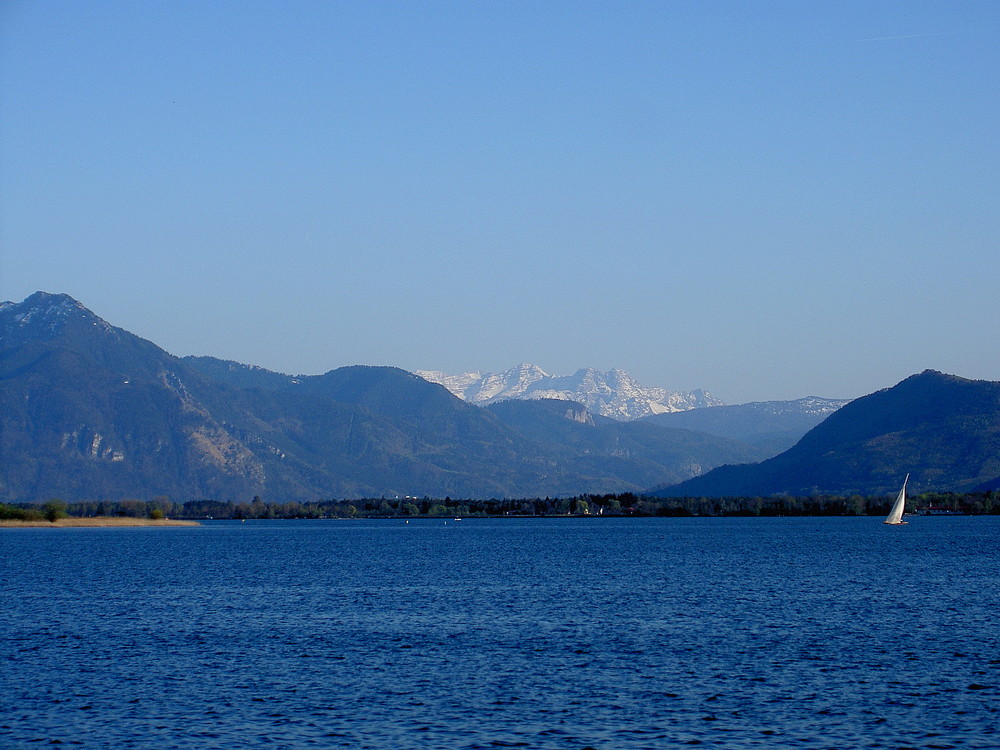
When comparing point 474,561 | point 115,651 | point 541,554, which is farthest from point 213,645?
point 541,554

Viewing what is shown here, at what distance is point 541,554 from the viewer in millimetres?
145250

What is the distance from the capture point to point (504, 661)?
5256cm

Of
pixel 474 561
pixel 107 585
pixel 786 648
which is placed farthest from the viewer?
pixel 474 561

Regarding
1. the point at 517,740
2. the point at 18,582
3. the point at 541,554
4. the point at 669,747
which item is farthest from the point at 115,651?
the point at 541,554

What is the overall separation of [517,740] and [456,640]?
22.2 meters

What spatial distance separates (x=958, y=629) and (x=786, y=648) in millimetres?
12534

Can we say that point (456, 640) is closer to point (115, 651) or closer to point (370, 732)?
point (115, 651)

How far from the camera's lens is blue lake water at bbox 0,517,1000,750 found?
3925cm

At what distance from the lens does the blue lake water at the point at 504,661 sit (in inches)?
1545

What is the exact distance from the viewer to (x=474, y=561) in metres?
130

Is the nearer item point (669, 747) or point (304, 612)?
point (669, 747)

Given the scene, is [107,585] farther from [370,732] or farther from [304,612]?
[370,732]

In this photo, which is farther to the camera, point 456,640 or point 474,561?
point 474,561

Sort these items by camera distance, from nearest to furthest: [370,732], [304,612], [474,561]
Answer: [370,732], [304,612], [474,561]
